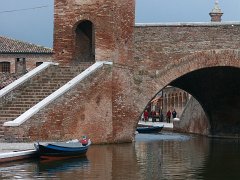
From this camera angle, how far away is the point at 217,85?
2534 centimetres

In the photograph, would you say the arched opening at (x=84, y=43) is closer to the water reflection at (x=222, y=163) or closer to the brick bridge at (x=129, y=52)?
the brick bridge at (x=129, y=52)

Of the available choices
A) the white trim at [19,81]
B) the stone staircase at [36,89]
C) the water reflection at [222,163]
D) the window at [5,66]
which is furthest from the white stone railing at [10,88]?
the window at [5,66]

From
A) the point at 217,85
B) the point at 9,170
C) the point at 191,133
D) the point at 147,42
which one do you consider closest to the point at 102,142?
the point at 147,42

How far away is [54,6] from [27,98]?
3679 millimetres

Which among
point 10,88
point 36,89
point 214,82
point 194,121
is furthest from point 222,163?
point 194,121

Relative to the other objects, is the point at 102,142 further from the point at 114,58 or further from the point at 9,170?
the point at 9,170

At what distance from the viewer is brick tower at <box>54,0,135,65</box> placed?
20.4 meters

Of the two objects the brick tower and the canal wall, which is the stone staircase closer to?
the brick tower

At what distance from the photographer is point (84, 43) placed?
22625 millimetres

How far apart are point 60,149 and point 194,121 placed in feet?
53.6

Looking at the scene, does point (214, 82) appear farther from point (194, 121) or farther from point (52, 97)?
point (52, 97)

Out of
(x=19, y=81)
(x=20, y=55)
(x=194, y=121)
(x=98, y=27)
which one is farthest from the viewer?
(x=20, y=55)

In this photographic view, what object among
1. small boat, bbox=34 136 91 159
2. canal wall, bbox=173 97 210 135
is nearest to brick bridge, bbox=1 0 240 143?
small boat, bbox=34 136 91 159

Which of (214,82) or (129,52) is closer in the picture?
(129,52)
